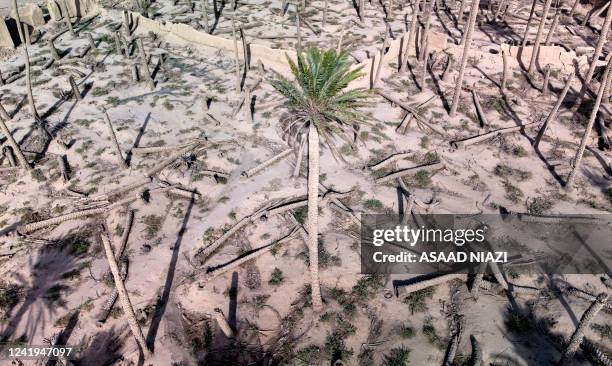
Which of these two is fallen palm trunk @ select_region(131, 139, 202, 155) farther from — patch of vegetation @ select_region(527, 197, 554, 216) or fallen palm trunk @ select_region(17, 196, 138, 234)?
patch of vegetation @ select_region(527, 197, 554, 216)

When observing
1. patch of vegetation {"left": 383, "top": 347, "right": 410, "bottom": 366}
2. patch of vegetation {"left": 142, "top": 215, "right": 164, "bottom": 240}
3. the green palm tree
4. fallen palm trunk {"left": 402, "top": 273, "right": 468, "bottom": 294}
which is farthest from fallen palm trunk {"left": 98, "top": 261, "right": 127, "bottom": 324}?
fallen palm trunk {"left": 402, "top": 273, "right": 468, "bottom": 294}

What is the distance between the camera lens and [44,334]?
16.2m

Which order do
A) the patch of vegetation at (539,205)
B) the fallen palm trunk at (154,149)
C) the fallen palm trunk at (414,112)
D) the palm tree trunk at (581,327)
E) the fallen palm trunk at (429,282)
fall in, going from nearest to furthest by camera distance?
1. the palm tree trunk at (581,327)
2. the fallen palm trunk at (429,282)
3. the patch of vegetation at (539,205)
4. the fallen palm trunk at (154,149)
5. the fallen palm trunk at (414,112)

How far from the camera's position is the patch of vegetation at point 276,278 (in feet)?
58.2

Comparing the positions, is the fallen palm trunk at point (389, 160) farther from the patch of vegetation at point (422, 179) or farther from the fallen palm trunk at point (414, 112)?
the fallen palm trunk at point (414, 112)

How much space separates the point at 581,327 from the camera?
1288 centimetres

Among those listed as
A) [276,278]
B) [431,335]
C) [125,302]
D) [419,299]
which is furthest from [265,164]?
[431,335]

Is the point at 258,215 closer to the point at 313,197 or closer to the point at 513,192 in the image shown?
the point at 313,197

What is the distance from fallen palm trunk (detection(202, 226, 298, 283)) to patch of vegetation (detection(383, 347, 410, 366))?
701 centimetres

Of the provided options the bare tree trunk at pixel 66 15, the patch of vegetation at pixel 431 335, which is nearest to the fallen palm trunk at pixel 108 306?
the patch of vegetation at pixel 431 335

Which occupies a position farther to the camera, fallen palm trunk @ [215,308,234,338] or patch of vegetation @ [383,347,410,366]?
fallen palm trunk @ [215,308,234,338]

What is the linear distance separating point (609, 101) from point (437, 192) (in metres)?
16.0

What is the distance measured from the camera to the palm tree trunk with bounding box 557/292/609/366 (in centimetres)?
1196

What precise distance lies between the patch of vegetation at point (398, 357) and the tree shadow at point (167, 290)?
9116mm
